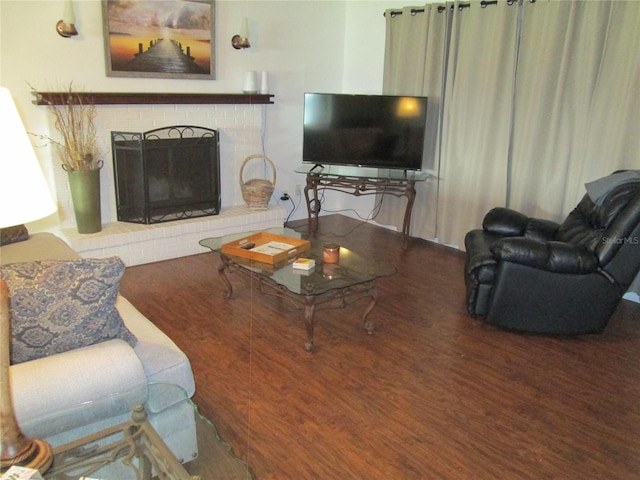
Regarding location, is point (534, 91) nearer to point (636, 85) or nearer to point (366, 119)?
point (636, 85)

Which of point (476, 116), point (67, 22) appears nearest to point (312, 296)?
point (476, 116)

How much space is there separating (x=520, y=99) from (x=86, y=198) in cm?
351

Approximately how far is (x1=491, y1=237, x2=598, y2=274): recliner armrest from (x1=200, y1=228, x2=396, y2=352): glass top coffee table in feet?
2.33

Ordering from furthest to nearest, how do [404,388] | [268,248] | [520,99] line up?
[520,99] < [268,248] < [404,388]

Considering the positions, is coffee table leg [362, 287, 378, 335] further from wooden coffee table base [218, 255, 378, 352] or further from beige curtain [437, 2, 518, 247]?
beige curtain [437, 2, 518, 247]

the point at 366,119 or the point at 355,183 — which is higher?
the point at 366,119

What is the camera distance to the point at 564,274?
3.04m

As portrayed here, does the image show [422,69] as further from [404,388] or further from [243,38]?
[404,388]

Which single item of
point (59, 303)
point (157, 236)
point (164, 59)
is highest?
point (164, 59)

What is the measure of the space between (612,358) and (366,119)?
2.87 metres

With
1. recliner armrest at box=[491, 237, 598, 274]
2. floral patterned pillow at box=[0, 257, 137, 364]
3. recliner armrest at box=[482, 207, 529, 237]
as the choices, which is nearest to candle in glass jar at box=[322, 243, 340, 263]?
recliner armrest at box=[491, 237, 598, 274]

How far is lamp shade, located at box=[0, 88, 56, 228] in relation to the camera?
1.06 metres

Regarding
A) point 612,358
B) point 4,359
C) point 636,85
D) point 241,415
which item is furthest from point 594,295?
point 4,359

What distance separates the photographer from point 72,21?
3734 mm
